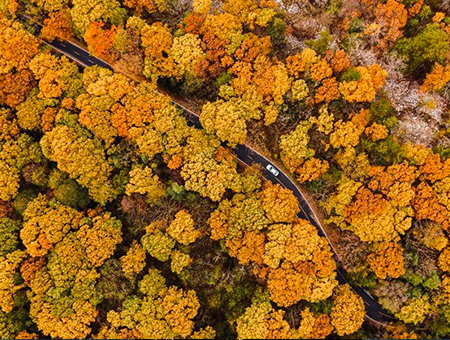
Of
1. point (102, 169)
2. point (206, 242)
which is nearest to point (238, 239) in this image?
point (206, 242)

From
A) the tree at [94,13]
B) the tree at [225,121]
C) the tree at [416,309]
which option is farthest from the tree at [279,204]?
the tree at [94,13]

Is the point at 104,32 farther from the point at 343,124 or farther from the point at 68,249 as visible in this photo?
the point at 343,124

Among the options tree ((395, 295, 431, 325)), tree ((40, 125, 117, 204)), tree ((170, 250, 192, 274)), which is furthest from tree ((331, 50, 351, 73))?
A: tree ((40, 125, 117, 204))

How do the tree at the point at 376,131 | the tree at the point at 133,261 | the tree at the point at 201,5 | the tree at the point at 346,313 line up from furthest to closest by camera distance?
the tree at the point at 201,5
the tree at the point at 133,261
the tree at the point at 376,131
the tree at the point at 346,313

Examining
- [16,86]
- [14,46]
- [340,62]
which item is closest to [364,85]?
[340,62]

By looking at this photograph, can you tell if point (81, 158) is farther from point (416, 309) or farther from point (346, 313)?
point (416, 309)

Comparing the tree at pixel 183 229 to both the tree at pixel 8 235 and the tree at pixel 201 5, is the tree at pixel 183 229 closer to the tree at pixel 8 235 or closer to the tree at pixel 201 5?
the tree at pixel 8 235

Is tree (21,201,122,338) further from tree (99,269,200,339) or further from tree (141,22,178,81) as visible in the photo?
tree (141,22,178,81)
